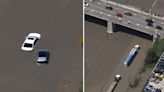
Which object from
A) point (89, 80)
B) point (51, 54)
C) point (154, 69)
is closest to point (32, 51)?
point (51, 54)

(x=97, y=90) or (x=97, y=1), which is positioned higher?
(x=97, y=1)

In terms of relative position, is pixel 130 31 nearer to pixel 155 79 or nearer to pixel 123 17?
pixel 123 17

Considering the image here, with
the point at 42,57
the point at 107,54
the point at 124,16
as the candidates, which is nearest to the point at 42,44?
the point at 42,57

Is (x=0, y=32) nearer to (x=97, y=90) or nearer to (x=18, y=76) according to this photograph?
(x=18, y=76)

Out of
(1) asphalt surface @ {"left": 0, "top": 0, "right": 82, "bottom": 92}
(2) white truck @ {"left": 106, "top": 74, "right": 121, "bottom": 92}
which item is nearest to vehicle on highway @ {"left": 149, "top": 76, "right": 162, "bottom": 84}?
(2) white truck @ {"left": 106, "top": 74, "right": 121, "bottom": 92}

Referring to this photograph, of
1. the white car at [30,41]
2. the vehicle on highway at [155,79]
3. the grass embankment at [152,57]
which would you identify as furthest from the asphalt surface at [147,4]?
the vehicle on highway at [155,79]

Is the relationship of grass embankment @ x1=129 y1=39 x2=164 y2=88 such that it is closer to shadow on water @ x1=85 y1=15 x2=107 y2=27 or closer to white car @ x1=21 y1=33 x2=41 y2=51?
shadow on water @ x1=85 y1=15 x2=107 y2=27

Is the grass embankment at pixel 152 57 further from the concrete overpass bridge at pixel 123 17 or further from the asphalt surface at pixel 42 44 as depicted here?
the asphalt surface at pixel 42 44
